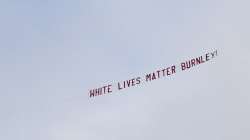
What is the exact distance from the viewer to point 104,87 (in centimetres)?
7350

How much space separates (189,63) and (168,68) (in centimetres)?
290

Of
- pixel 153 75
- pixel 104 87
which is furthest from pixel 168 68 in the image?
pixel 104 87

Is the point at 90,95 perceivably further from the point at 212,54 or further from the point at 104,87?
the point at 212,54

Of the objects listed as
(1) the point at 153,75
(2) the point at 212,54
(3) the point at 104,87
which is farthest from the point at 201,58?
A: (3) the point at 104,87

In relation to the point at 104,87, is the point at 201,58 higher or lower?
higher

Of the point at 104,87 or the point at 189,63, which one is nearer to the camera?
the point at 189,63

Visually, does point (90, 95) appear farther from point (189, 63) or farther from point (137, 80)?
point (189, 63)

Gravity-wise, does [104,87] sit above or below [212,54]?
below

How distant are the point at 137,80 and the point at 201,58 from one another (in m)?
8.65

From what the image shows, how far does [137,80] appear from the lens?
71125 mm

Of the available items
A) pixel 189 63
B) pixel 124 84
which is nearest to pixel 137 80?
pixel 124 84

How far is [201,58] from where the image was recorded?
6744cm

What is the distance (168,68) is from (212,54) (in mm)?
6120

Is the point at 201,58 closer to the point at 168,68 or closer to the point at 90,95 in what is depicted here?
the point at 168,68
